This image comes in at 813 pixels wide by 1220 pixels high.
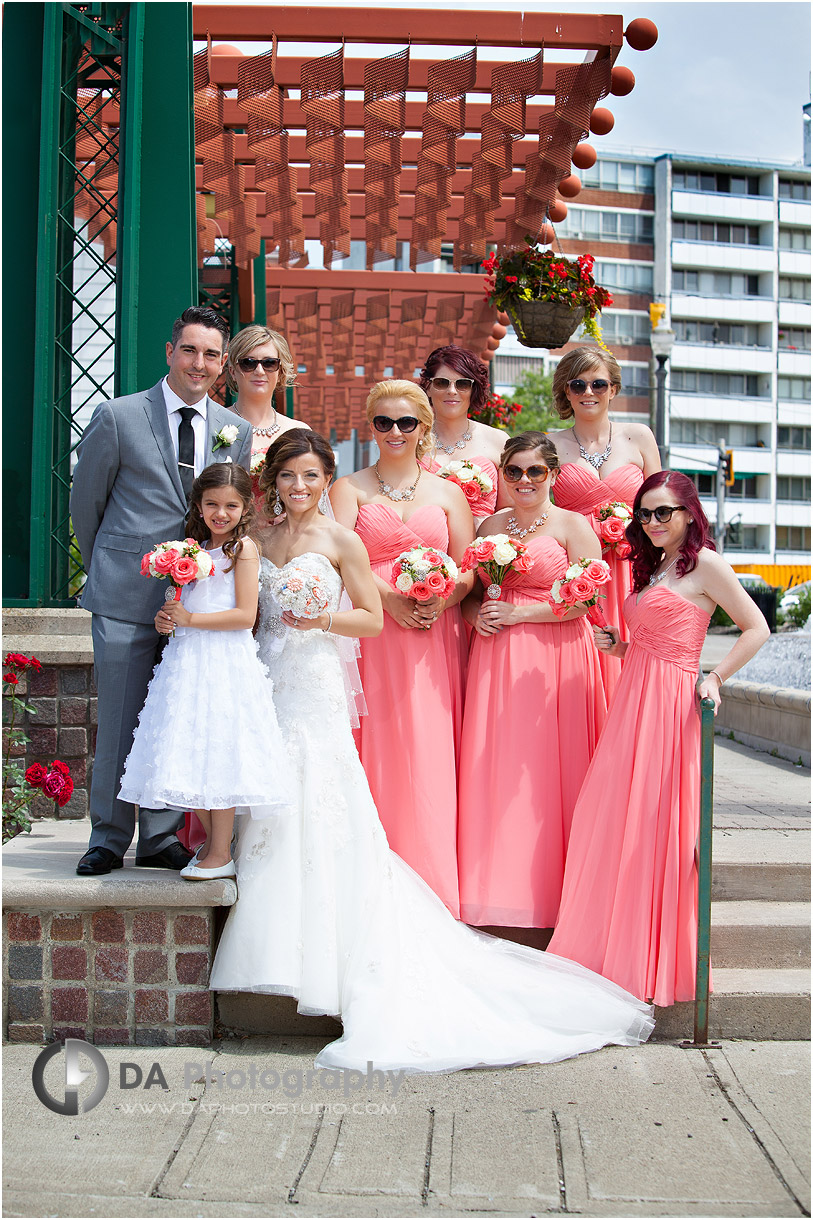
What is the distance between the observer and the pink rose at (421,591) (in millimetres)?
4680

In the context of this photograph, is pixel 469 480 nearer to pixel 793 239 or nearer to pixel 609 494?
pixel 609 494

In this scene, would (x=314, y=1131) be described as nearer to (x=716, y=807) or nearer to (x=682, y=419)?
(x=716, y=807)

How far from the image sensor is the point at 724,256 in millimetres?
67000

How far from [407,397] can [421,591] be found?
0.91 m

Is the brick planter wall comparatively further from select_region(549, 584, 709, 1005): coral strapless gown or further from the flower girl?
select_region(549, 584, 709, 1005): coral strapless gown

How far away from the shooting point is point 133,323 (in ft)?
19.5

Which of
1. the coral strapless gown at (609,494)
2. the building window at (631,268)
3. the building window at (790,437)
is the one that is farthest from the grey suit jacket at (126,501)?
the building window at (631,268)

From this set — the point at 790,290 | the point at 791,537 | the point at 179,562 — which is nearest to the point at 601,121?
the point at 179,562

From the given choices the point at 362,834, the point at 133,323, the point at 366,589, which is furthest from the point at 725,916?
the point at 133,323

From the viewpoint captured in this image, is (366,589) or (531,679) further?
(531,679)

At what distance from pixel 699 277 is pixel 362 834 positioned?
69347 mm

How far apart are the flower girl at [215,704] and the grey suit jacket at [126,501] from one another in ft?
0.61

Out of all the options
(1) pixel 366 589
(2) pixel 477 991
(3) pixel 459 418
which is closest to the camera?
(2) pixel 477 991

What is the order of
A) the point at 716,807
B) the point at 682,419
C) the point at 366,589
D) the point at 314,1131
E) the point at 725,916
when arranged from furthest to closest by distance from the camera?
the point at 682,419
the point at 716,807
the point at 725,916
the point at 366,589
the point at 314,1131
